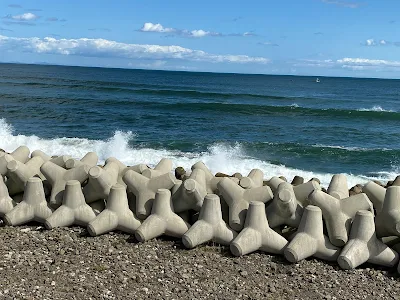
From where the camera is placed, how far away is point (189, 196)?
5.84 m

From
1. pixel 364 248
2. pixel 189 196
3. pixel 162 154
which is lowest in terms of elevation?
pixel 162 154

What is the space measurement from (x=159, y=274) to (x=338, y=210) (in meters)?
2.26

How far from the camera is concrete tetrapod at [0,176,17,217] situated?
Result: 20.3 feet

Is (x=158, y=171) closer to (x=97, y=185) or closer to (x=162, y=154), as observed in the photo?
(x=97, y=185)

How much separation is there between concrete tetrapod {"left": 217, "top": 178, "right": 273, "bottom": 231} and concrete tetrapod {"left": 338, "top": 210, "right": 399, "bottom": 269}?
113 centimetres

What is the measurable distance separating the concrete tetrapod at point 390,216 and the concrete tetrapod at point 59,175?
3.85 m

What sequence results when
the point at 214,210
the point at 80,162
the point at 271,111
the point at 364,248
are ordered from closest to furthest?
the point at 364,248 → the point at 214,210 → the point at 80,162 → the point at 271,111

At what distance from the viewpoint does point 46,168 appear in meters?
6.46

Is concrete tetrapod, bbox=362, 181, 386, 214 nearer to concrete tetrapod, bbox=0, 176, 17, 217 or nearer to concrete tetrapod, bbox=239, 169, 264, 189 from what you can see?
concrete tetrapod, bbox=239, 169, 264, 189

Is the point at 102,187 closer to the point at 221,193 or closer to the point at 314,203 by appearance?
the point at 221,193

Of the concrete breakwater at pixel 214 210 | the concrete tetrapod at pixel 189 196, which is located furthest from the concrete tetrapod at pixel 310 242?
the concrete tetrapod at pixel 189 196

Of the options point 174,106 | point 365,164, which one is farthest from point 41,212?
point 174,106

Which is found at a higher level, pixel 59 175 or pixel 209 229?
pixel 59 175

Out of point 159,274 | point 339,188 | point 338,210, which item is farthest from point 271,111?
point 159,274
